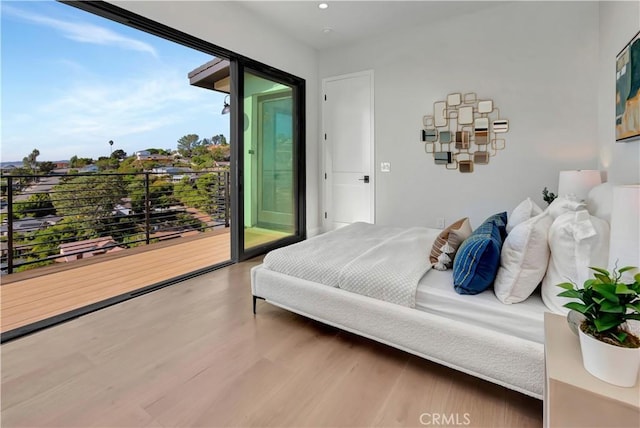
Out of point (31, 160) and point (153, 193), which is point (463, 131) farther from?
point (31, 160)

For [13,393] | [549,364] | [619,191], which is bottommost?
[13,393]

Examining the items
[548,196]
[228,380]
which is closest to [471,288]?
[228,380]

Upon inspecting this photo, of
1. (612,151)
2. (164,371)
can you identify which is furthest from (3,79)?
(612,151)

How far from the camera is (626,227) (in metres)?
1.04

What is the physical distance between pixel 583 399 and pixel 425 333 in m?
0.85

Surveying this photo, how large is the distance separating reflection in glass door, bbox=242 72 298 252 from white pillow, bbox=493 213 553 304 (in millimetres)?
2945

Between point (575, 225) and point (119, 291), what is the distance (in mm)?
3463

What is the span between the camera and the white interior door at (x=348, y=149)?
453cm

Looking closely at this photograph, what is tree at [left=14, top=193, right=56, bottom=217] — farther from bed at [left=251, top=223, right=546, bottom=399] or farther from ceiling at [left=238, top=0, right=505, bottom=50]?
ceiling at [left=238, top=0, right=505, bottom=50]

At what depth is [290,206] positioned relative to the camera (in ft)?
15.4

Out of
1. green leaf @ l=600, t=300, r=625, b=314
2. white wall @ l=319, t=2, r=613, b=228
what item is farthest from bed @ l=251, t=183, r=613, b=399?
white wall @ l=319, t=2, r=613, b=228

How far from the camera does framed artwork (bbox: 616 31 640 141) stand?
1.86 m

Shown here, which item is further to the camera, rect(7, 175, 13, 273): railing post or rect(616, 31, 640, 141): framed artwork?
rect(7, 175, 13, 273): railing post

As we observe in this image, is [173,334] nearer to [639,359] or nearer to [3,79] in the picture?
[639,359]
